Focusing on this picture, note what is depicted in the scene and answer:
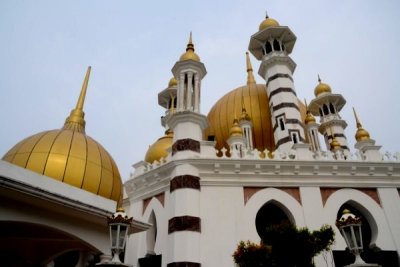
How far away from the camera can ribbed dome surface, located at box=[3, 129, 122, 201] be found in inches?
337

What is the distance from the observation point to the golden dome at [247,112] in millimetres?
19641

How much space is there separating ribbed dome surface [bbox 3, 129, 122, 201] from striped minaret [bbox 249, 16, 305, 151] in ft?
33.6

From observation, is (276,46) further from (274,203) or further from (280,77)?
(274,203)

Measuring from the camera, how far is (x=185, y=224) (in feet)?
36.3

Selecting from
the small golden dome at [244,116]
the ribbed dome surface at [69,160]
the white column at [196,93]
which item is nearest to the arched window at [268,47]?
the small golden dome at [244,116]

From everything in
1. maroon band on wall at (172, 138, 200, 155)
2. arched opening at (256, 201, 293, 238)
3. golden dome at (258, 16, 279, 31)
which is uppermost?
golden dome at (258, 16, 279, 31)

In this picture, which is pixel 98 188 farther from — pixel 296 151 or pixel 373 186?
pixel 373 186

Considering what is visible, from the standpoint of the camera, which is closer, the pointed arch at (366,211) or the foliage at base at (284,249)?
the foliage at base at (284,249)

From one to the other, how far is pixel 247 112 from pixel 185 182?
32.2 ft

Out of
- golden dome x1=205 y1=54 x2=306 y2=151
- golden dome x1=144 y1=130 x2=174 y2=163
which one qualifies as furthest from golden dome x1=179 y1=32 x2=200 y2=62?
golden dome x1=205 y1=54 x2=306 y2=151

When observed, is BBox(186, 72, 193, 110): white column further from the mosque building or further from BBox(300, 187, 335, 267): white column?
BBox(300, 187, 335, 267): white column

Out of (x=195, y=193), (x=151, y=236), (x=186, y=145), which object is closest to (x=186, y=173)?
(x=195, y=193)

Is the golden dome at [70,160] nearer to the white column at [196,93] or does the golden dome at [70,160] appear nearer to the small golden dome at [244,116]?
the white column at [196,93]

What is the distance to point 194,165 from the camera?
1227 cm
